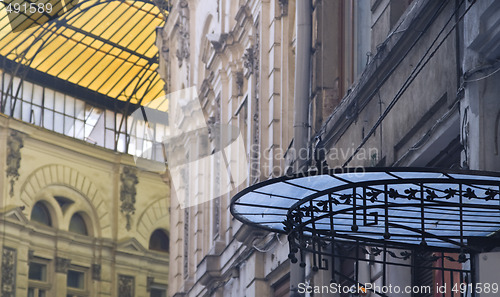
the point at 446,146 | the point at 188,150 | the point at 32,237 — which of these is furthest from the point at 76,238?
the point at 446,146

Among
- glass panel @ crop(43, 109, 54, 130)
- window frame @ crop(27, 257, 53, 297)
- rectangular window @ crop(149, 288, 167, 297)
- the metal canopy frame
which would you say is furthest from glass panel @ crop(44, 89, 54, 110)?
the metal canopy frame

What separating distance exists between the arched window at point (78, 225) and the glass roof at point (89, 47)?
16.3ft

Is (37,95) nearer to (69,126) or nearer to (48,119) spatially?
(48,119)

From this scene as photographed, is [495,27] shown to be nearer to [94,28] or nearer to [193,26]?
[193,26]

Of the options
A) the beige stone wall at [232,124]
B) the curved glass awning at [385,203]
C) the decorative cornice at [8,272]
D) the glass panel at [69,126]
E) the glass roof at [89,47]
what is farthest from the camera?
the glass panel at [69,126]

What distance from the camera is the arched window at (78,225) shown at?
43000 millimetres

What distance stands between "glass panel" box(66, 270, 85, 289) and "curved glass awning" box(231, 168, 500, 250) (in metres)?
33.5

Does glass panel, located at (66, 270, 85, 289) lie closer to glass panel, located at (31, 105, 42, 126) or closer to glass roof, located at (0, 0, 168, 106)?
glass panel, located at (31, 105, 42, 126)

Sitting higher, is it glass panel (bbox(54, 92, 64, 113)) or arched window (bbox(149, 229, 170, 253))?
glass panel (bbox(54, 92, 64, 113))

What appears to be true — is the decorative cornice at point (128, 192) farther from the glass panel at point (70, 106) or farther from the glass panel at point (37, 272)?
the glass panel at point (37, 272)

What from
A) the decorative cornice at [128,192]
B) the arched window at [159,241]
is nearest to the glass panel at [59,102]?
the decorative cornice at [128,192]

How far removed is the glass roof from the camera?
4081cm

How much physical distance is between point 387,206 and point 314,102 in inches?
343

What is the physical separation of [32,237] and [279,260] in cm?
2316
